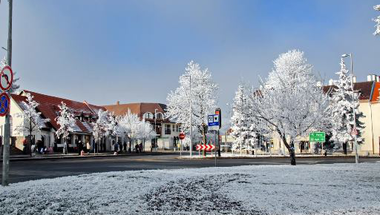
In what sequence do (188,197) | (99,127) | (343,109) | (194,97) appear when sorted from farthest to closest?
(99,127)
(343,109)
(194,97)
(188,197)

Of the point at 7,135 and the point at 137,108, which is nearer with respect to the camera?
the point at 7,135

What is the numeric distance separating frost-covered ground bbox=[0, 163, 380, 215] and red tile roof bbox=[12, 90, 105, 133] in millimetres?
46740

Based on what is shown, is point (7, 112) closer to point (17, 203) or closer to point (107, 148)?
point (17, 203)

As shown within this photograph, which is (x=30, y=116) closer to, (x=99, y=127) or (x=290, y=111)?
(x=99, y=127)

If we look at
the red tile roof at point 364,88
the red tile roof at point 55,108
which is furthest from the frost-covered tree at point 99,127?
the red tile roof at point 364,88

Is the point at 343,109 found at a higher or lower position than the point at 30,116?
higher

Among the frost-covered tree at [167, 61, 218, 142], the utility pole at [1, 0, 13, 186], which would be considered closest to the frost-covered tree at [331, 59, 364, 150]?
the frost-covered tree at [167, 61, 218, 142]

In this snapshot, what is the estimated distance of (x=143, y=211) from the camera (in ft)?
24.3

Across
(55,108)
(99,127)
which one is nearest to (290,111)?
(99,127)

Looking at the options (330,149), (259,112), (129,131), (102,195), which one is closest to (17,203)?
(102,195)

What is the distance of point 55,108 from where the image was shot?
2382 inches

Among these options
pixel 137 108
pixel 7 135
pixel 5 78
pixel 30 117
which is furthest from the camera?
pixel 137 108

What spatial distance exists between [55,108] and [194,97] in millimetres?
26717

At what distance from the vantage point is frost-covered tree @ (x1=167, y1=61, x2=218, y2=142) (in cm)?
4641
